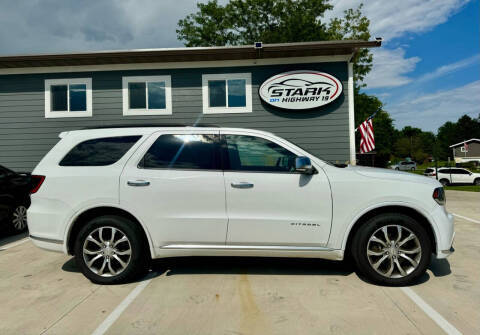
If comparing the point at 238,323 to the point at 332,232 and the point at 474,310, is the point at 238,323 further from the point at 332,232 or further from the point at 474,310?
the point at 474,310

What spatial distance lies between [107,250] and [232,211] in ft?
4.94

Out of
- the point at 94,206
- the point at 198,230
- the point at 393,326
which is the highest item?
the point at 94,206

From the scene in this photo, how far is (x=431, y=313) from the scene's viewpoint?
8.77ft

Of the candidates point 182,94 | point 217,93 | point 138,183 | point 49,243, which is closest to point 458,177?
point 217,93

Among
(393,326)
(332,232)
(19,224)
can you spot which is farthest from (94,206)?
(19,224)

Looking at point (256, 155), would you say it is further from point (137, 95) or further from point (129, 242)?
point (137, 95)

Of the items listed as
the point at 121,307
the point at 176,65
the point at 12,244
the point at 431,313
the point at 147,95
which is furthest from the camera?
the point at 147,95

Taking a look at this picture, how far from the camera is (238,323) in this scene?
2.54 metres

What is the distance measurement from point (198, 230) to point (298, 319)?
1354 millimetres

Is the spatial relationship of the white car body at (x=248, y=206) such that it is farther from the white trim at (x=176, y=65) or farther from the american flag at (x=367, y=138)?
the american flag at (x=367, y=138)

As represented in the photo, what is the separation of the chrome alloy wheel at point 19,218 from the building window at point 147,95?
3997 millimetres

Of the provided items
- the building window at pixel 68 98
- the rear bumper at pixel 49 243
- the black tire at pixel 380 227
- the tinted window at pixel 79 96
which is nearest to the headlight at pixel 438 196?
the black tire at pixel 380 227

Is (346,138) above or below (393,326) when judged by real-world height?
above

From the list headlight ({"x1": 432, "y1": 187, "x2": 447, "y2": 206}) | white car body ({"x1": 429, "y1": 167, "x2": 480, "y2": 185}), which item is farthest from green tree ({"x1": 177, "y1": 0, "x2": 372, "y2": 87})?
headlight ({"x1": 432, "y1": 187, "x2": 447, "y2": 206})
